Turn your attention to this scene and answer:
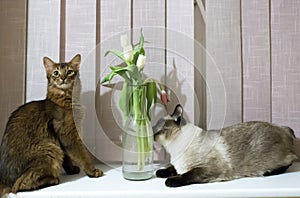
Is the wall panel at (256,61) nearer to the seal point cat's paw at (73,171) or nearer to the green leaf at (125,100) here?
the green leaf at (125,100)

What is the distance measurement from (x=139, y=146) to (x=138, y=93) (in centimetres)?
15

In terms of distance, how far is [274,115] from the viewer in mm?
1332

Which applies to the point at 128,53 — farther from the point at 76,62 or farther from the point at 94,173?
the point at 94,173

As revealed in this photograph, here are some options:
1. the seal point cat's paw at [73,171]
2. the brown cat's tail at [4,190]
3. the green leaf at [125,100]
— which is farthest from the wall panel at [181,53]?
the brown cat's tail at [4,190]

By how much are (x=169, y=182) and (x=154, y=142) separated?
0.16 metres

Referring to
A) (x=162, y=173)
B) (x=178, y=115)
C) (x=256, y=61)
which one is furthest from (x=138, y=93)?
(x=256, y=61)

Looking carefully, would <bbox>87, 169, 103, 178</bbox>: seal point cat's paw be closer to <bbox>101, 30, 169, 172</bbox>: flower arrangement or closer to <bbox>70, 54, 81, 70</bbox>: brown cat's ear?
<bbox>101, 30, 169, 172</bbox>: flower arrangement

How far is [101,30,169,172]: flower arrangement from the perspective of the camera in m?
1.12

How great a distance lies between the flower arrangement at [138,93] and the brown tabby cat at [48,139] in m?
0.14

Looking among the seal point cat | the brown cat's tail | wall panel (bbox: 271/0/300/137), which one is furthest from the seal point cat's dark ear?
the brown cat's tail

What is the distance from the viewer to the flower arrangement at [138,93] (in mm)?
1121

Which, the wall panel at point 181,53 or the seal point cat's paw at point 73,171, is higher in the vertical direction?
the wall panel at point 181,53

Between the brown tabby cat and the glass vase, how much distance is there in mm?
98

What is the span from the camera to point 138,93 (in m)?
1.12
